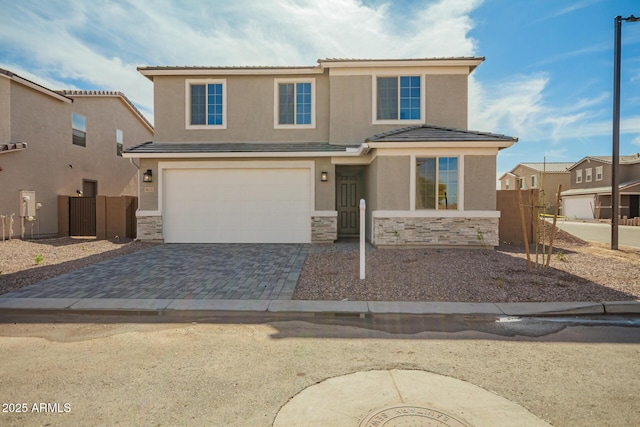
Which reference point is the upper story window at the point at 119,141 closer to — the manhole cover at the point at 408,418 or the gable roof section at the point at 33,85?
the gable roof section at the point at 33,85

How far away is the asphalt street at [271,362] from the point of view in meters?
2.85

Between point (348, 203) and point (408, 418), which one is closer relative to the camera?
point (408, 418)

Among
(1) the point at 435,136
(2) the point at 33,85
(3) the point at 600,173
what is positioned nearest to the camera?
(1) the point at 435,136

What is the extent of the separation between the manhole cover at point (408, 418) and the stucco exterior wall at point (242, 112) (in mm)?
11019

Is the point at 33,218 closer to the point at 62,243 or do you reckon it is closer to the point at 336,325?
the point at 62,243

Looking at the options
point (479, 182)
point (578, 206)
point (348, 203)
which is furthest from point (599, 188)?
point (348, 203)

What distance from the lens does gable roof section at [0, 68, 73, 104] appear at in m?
12.6

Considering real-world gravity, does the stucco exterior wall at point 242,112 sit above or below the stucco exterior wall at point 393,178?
above

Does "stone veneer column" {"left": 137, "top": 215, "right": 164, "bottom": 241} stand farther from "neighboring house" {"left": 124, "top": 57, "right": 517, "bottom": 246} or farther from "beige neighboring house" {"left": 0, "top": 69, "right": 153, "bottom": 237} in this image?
"beige neighboring house" {"left": 0, "top": 69, "right": 153, "bottom": 237}

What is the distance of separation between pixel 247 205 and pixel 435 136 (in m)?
6.88

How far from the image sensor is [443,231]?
1056 cm

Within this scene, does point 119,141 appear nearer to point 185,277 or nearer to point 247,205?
point 247,205

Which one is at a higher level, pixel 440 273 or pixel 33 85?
pixel 33 85

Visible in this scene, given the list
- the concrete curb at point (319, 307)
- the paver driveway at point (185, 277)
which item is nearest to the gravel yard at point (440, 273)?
the concrete curb at point (319, 307)
